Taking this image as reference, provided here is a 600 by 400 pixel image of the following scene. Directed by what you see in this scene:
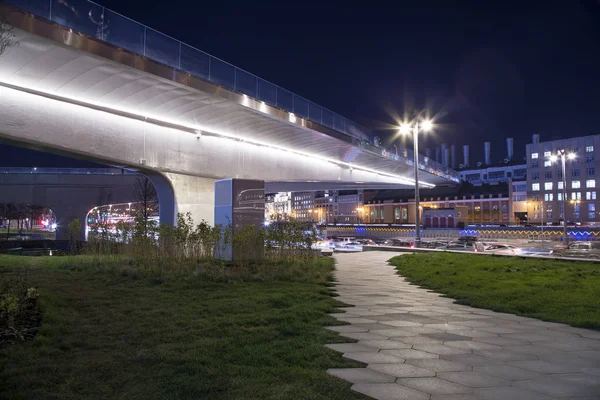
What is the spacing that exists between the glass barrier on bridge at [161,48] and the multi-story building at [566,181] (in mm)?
63755

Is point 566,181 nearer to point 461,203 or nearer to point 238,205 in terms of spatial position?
point 461,203

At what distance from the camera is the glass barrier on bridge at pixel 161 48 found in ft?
40.3

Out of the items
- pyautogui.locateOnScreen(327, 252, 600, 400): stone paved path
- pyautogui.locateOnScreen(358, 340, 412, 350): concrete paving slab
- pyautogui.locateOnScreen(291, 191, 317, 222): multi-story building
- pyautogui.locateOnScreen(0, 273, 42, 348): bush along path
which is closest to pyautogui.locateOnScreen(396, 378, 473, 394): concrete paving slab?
pyautogui.locateOnScreen(327, 252, 600, 400): stone paved path

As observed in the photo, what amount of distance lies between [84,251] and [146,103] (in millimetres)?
6662

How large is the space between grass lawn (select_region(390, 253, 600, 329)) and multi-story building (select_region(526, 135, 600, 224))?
65150mm

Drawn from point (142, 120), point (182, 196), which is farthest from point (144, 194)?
point (142, 120)

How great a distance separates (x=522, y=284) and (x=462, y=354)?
6524 millimetres

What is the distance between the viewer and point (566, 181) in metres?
78.2

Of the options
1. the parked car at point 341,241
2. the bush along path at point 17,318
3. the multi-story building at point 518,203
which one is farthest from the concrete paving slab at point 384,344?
the multi-story building at point 518,203

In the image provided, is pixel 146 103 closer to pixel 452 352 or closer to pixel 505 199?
pixel 452 352

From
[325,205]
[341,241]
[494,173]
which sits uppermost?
[494,173]

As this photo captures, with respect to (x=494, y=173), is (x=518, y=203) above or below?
below

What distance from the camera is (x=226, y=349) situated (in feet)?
17.2

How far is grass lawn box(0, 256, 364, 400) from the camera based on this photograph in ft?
13.3
